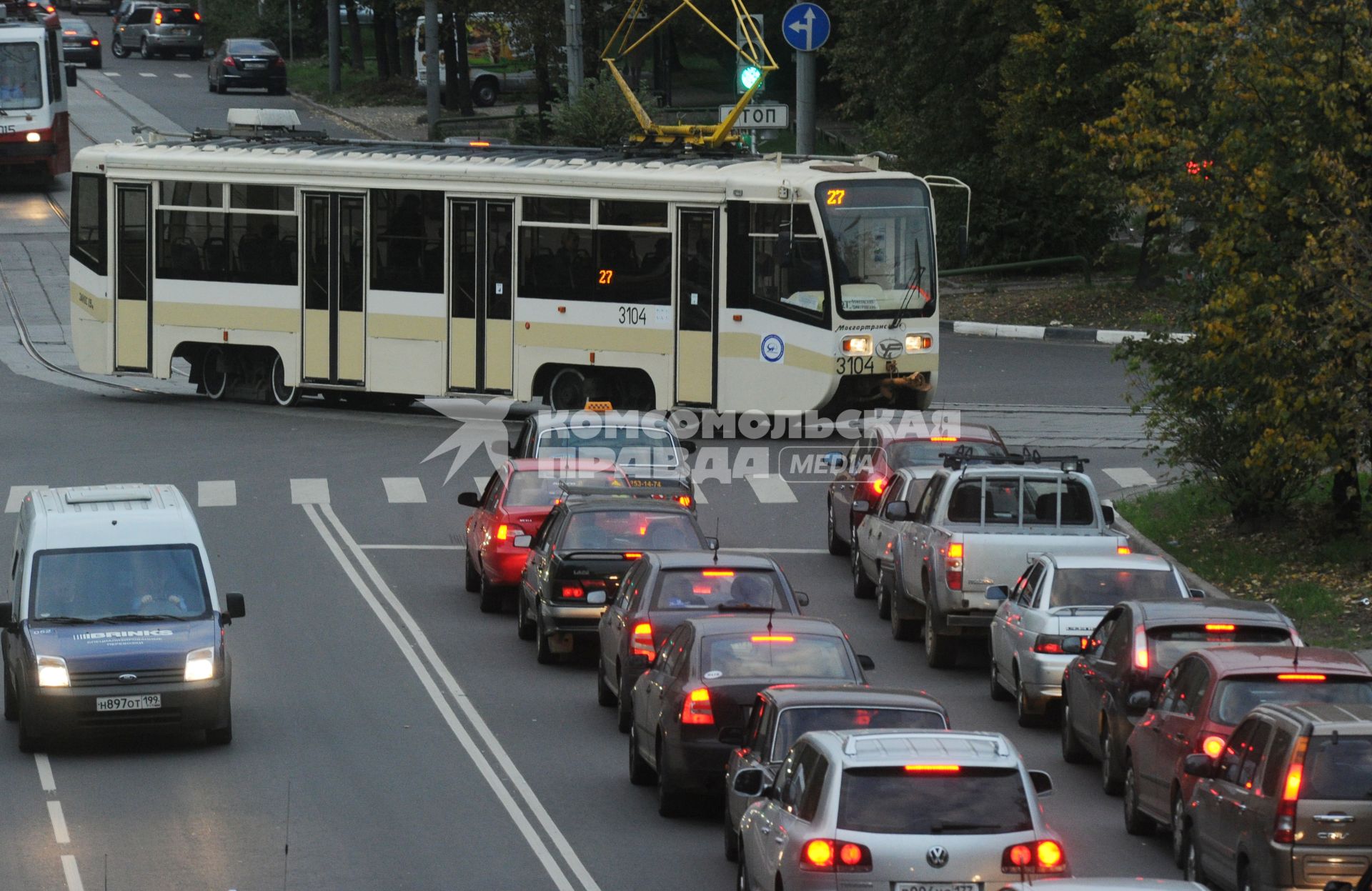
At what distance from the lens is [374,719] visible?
17.2 metres

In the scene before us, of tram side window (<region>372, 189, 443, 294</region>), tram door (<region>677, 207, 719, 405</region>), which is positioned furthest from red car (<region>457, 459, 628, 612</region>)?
tram side window (<region>372, 189, 443, 294</region>)

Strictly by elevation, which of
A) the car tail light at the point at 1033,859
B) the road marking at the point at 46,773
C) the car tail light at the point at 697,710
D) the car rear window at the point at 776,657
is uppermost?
the car tail light at the point at 1033,859

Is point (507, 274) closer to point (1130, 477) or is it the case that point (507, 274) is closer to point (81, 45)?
point (1130, 477)

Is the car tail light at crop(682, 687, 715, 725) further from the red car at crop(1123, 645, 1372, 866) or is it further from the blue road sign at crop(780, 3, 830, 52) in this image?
the blue road sign at crop(780, 3, 830, 52)

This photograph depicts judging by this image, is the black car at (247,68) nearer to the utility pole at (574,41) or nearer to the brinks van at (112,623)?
the utility pole at (574,41)

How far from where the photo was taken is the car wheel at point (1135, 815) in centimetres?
1374

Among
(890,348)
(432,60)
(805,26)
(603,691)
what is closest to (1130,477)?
(890,348)

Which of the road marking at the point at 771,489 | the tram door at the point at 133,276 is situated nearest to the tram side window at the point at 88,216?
the tram door at the point at 133,276

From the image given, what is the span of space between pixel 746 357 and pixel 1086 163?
38.4ft

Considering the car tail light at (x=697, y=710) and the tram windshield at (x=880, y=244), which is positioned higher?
the tram windshield at (x=880, y=244)

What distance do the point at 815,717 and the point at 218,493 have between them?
16.6 metres

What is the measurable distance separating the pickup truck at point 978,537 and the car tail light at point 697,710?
5.66 m

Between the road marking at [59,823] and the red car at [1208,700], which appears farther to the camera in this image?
the road marking at [59,823]

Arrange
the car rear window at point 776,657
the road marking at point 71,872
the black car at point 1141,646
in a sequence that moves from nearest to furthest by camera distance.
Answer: the road marking at point 71,872 → the car rear window at point 776,657 → the black car at point 1141,646
